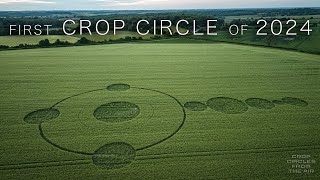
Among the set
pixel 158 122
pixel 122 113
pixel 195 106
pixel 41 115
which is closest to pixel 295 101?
pixel 195 106

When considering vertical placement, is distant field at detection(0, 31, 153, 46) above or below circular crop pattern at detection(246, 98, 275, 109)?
above

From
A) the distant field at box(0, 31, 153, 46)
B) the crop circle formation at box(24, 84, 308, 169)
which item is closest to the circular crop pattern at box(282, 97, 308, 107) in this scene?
the crop circle formation at box(24, 84, 308, 169)

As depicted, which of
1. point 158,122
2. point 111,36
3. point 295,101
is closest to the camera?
point 158,122

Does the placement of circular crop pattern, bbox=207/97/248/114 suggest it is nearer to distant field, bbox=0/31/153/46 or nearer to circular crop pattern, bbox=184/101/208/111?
circular crop pattern, bbox=184/101/208/111

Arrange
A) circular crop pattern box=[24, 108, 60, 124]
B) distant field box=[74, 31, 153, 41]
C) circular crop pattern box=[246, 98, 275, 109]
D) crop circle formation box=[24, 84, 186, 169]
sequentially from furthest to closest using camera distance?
distant field box=[74, 31, 153, 41] < circular crop pattern box=[246, 98, 275, 109] < circular crop pattern box=[24, 108, 60, 124] < crop circle formation box=[24, 84, 186, 169]

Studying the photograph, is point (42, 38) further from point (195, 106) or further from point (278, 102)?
point (278, 102)

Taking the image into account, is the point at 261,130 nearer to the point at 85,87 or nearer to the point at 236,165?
the point at 236,165
